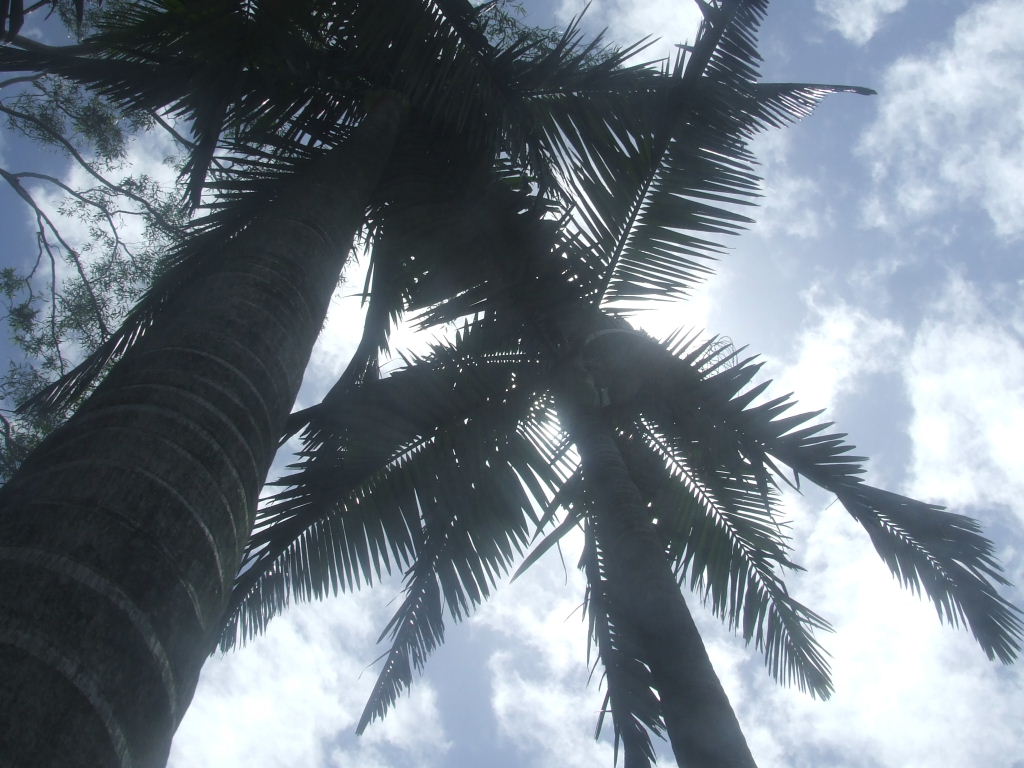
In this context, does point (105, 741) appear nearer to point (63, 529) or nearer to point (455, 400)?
point (63, 529)

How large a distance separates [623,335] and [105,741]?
13.7 ft

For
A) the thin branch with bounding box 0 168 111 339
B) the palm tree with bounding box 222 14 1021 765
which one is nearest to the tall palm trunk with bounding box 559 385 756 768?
the palm tree with bounding box 222 14 1021 765

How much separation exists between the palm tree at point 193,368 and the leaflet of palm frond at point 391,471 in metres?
1.42

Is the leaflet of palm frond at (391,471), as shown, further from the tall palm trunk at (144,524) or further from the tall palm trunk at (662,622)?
the tall palm trunk at (144,524)

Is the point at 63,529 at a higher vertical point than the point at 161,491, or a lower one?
lower

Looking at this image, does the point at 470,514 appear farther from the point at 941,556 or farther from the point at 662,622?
the point at 941,556

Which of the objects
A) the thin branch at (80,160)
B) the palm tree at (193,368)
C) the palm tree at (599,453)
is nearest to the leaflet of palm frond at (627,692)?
the palm tree at (599,453)

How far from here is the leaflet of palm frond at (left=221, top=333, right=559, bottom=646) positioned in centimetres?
457

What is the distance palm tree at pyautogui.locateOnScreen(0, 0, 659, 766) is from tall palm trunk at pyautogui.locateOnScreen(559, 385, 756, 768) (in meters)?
2.07

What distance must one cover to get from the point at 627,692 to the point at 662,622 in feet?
4.52

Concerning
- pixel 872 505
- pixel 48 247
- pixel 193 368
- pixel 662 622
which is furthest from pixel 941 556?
pixel 48 247

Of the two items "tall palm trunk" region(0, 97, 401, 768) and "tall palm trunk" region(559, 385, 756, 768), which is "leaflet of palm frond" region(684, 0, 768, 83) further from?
"tall palm trunk" region(0, 97, 401, 768)

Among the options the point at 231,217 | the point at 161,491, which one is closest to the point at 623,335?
the point at 231,217

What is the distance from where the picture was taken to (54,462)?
1.65 metres
